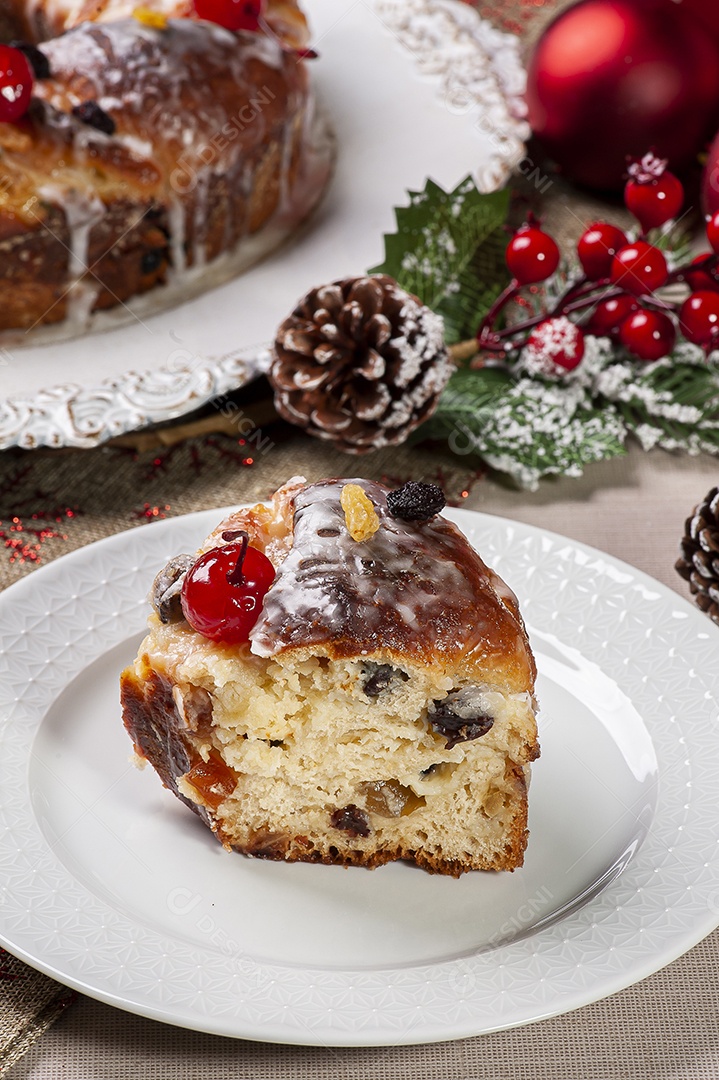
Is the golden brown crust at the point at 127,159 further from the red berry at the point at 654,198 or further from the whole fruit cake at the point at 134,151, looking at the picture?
the red berry at the point at 654,198

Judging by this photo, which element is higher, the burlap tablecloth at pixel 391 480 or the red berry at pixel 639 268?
the red berry at pixel 639 268

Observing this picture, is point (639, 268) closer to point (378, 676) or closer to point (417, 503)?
point (417, 503)

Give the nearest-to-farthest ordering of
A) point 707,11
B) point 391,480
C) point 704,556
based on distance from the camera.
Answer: point 704,556 < point 391,480 < point 707,11

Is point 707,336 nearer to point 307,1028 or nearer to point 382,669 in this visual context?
point 382,669

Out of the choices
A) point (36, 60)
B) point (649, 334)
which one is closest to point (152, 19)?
point (36, 60)

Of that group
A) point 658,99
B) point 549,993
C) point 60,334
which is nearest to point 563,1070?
point 549,993

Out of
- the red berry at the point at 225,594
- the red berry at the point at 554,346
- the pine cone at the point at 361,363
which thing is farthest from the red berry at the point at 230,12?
the red berry at the point at 225,594
